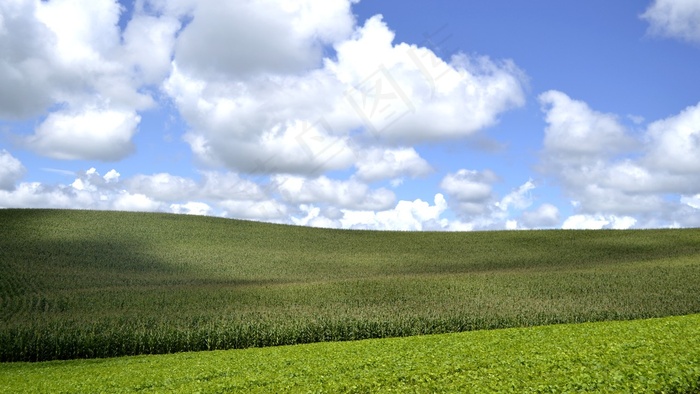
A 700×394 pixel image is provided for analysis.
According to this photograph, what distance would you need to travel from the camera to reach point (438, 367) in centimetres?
1727

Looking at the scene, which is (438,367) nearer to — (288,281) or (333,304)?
(333,304)

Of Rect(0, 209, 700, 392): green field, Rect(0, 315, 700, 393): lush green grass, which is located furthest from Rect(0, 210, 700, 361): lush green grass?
Rect(0, 315, 700, 393): lush green grass

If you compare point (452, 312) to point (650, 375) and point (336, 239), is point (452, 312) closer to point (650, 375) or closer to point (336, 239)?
point (650, 375)

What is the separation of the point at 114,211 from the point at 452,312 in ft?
220

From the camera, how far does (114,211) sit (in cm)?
8744

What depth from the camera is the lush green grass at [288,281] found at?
31.6 metres

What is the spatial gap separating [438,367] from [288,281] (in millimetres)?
35818

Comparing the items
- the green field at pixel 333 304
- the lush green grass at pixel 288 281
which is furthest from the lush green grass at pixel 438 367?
the lush green grass at pixel 288 281

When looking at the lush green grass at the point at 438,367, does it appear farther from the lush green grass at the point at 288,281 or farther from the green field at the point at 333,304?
the lush green grass at the point at 288,281

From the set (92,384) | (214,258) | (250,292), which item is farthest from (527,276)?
(92,384)

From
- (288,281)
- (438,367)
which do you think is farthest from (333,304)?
(438,367)

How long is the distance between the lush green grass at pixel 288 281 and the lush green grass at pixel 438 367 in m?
5.42

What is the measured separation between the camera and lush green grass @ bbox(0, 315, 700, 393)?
47.8ft

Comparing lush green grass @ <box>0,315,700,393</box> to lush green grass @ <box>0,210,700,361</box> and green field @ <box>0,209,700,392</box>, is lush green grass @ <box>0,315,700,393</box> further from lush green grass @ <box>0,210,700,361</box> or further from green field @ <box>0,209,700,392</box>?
lush green grass @ <box>0,210,700,361</box>
